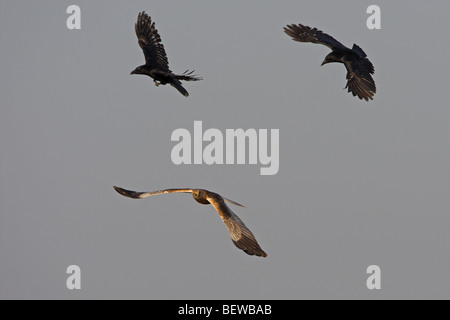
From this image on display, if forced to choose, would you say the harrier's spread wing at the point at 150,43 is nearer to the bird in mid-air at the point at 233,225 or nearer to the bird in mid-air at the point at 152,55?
the bird in mid-air at the point at 152,55

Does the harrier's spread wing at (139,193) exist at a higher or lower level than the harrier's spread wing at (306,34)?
lower

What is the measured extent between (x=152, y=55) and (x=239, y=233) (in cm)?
987

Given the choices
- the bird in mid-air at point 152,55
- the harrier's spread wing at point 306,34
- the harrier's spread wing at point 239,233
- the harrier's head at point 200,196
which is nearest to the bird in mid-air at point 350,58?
the harrier's spread wing at point 306,34

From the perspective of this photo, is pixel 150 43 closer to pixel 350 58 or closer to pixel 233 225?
pixel 350 58

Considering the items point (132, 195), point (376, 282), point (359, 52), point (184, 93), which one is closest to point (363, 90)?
point (359, 52)

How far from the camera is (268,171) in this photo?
3994 cm

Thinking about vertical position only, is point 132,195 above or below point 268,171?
below

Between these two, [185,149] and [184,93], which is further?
[185,149]

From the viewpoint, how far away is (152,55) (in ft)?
112

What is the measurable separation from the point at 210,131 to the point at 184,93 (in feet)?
23.1

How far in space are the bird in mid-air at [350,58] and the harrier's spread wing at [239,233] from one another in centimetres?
641

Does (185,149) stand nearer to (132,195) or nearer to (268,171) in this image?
(268,171)

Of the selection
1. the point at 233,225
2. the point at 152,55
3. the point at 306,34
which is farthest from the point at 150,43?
the point at 233,225

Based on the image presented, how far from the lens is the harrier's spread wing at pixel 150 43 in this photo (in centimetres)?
3366
